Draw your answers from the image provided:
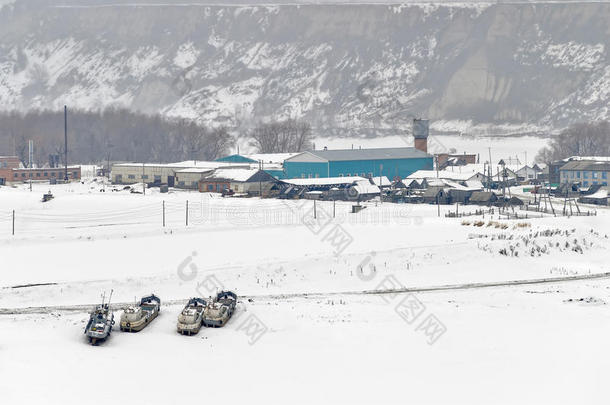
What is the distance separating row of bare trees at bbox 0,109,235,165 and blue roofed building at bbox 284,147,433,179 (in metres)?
33.4

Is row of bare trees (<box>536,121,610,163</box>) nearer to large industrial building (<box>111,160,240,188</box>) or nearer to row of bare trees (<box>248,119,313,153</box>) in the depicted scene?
row of bare trees (<box>248,119,313,153</box>)

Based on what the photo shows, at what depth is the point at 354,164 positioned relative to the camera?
84.5 meters

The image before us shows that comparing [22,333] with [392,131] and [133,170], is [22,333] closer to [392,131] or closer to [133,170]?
[133,170]

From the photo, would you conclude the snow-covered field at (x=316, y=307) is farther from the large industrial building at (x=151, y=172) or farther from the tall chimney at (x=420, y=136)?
the tall chimney at (x=420, y=136)

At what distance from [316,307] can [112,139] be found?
104951 mm

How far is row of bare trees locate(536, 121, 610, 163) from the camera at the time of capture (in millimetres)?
115125

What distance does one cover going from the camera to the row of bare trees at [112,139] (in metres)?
119

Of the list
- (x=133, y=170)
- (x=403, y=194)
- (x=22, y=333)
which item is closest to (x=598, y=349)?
(x=22, y=333)

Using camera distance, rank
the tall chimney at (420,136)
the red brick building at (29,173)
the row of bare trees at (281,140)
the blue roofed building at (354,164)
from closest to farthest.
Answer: the blue roofed building at (354,164)
the red brick building at (29,173)
the tall chimney at (420,136)
the row of bare trees at (281,140)

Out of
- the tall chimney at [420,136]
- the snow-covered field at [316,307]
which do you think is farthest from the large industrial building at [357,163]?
the snow-covered field at [316,307]

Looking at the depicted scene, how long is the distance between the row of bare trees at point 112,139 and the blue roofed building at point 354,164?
110 ft

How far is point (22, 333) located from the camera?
25094 mm

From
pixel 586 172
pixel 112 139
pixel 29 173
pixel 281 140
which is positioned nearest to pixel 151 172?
pixel 29 173

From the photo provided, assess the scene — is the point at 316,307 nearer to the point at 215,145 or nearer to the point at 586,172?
the point at 586,172
